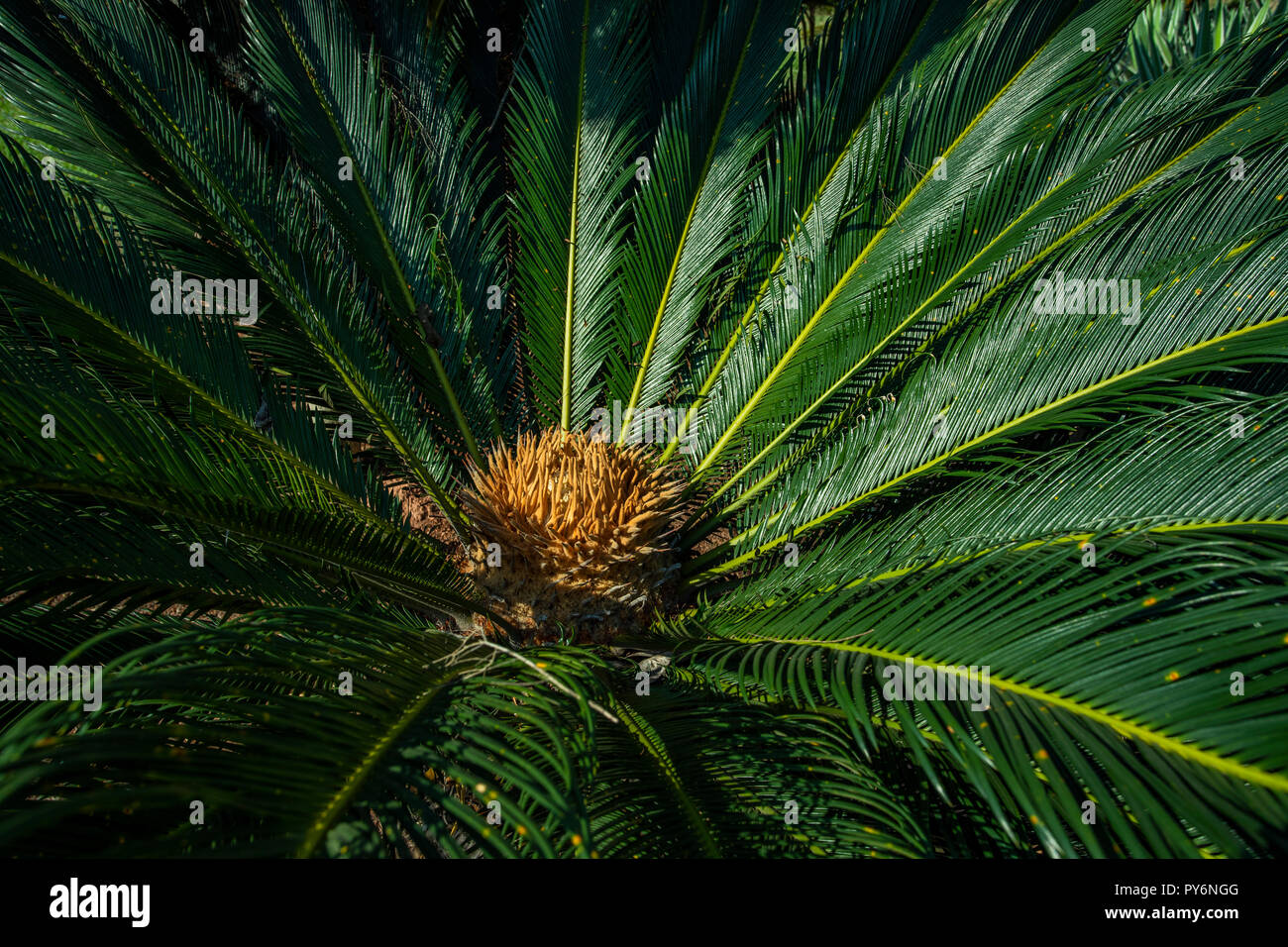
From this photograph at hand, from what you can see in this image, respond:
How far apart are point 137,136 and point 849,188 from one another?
104 inches

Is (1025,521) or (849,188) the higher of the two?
(849,188)

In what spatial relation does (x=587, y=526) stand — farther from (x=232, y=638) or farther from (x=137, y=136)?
(x=137, y=136)

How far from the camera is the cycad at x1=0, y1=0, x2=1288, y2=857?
54.7 inches

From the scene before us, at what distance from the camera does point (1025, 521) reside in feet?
6.96

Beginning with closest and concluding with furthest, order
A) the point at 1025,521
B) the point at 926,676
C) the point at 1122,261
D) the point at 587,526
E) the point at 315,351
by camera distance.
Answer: the point at 926,676 < the point at 1025,521 < the point at 1122,261 < the point at 587,526 < the point at 315,351

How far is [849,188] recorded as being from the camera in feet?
10.1

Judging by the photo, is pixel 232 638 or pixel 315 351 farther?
pixel 315 351

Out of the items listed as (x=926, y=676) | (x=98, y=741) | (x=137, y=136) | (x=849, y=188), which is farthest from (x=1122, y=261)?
(x=137, y=136)

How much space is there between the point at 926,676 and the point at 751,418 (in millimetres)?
1695

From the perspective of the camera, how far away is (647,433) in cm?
349

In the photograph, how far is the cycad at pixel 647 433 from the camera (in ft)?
4.56
